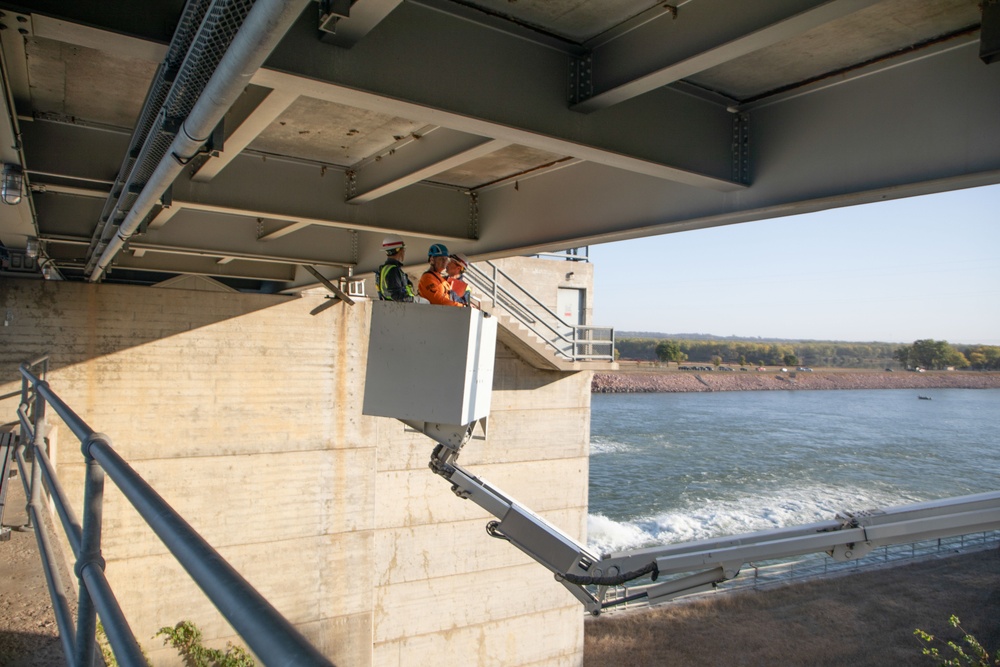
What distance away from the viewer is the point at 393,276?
289 inches

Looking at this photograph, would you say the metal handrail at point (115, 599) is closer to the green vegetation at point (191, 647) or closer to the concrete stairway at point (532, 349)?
the green vegetation at point (191, 647)

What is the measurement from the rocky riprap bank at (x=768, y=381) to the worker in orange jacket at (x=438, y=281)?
67.4m

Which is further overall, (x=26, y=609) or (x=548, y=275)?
(x=548, y=275)

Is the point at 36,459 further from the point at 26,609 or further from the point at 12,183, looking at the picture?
the point at 12,183

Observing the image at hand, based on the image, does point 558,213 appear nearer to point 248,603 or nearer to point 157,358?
point 248,603

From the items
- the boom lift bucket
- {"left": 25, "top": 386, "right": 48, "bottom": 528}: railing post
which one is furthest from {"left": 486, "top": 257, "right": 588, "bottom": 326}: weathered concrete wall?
{"left": 25, "top": 386, "right": 48, "bottom": 528}: railing post

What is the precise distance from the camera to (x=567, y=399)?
52.2 ft

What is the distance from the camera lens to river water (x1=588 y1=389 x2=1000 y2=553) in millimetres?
33031

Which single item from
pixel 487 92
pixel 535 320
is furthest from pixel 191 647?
pixel 487 92

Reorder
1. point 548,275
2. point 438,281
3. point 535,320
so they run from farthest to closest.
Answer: point 548,275 < point 535,320 < point 438,281

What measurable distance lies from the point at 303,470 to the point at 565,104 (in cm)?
1087

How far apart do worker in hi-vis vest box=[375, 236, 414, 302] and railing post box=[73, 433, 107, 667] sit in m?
5.67

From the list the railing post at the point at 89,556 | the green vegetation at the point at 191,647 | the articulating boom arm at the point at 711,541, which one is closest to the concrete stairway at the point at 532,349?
the articulating boom arm at the point at 711,541

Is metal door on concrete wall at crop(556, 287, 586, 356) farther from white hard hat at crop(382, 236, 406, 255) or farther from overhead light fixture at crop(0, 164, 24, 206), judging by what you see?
overhead light fixture at crop(0, 164, 24, 206)
